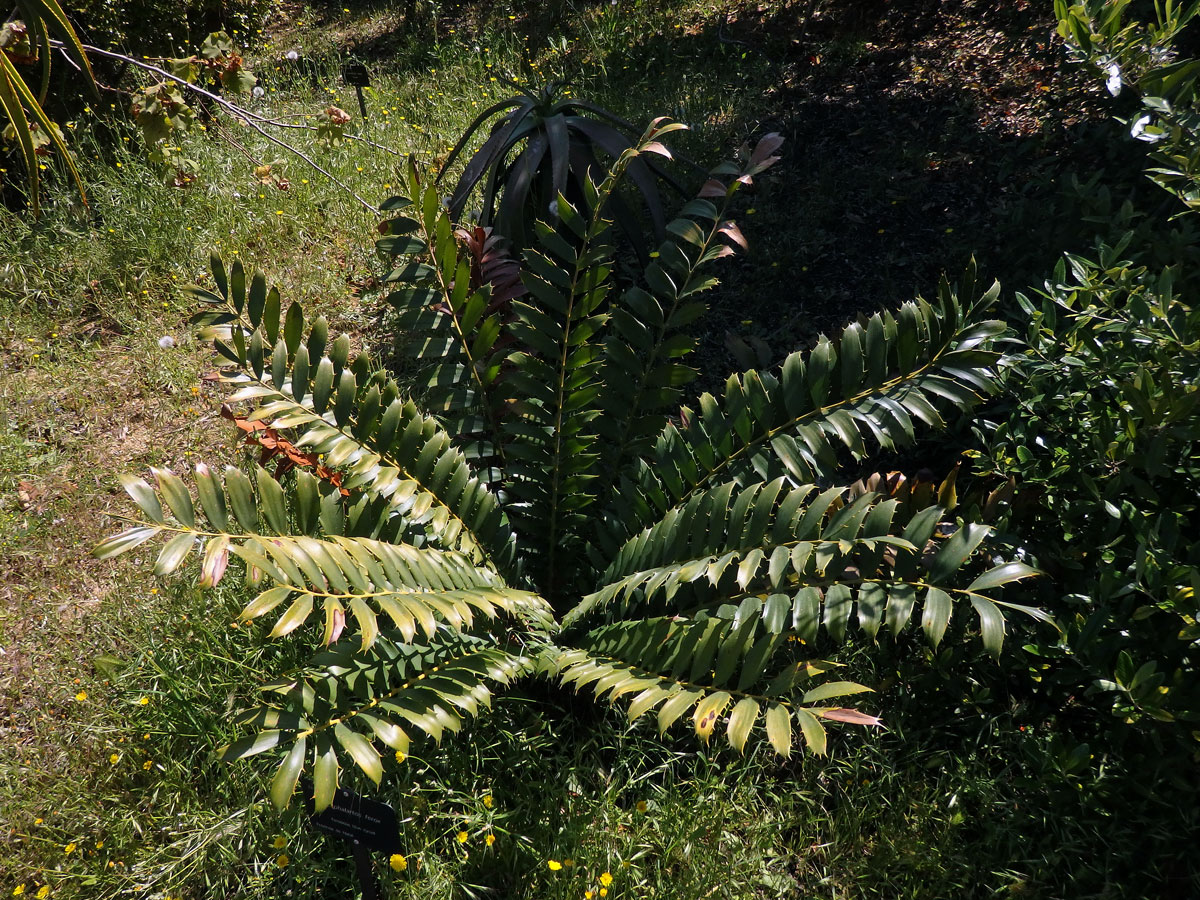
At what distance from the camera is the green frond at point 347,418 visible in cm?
196

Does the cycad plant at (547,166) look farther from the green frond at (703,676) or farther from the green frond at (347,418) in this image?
the green frond at (703,676)

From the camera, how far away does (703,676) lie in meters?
1.78

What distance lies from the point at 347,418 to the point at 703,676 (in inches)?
39.8

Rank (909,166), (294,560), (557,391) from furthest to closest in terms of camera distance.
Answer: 1. (909,166)
2. (557,391)
3. (294,560)

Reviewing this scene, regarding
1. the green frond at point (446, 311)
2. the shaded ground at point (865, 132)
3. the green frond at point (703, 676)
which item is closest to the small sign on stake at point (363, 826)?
the green frond at point (703, 676)

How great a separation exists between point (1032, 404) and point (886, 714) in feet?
2.91

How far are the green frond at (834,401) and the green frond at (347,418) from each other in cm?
51

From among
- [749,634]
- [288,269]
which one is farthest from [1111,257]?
[288,269]

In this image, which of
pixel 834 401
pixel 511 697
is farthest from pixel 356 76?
pixel 511 697

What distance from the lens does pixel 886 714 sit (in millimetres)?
2250

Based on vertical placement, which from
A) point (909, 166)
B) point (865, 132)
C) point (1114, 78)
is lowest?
point (909, 166)

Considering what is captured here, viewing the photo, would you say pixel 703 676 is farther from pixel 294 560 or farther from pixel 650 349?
pixel 650 349

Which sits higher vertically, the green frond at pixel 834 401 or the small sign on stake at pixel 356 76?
the small sign on stake at pixel 356 76

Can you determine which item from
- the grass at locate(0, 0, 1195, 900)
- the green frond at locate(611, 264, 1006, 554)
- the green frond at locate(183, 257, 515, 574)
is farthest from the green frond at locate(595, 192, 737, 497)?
the grass at locate(0, 0, 1195, 900)
